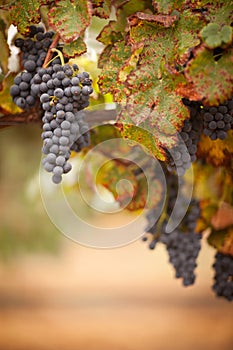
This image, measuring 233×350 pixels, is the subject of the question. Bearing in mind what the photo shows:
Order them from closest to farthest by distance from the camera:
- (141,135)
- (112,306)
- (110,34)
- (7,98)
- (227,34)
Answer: (227,34), (141,135), (110,34), (7,98), (112,306)

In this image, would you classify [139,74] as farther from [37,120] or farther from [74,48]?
[37,120]

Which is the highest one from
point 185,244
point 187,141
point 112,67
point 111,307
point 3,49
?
point 3,49

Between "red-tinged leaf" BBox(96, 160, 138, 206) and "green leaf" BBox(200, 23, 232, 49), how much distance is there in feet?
1.60

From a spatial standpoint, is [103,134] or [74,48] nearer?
[74,48]

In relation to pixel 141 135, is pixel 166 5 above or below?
above

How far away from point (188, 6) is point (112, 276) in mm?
7896

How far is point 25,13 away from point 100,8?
0.10 m

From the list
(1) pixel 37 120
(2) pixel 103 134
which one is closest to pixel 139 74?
(1) pixel 37 120

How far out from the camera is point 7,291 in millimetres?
7039

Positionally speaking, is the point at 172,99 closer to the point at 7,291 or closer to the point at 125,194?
the point at 125,194

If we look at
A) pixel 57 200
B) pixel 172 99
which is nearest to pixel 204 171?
pixel 172 99

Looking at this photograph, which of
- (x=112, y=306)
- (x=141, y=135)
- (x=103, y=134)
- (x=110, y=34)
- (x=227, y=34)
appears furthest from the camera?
(x=112, y=306)

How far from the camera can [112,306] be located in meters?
7.73

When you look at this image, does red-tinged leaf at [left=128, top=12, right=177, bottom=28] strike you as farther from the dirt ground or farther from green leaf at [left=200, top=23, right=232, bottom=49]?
the dirt ground
